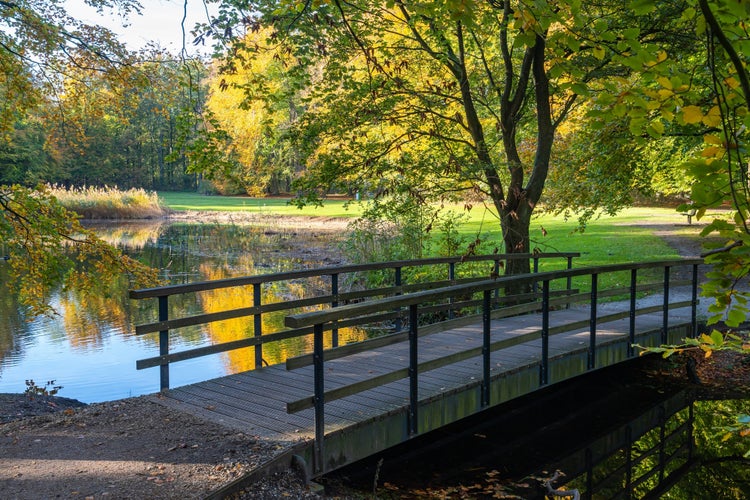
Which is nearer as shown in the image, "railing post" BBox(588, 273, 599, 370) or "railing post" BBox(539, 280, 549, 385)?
"railing post" BBox(539, 280, 549, 385)

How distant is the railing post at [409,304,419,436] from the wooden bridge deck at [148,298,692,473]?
6cm

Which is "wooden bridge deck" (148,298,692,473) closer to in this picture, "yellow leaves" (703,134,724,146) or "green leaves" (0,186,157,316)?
"green leaves" (0,186,157,316)

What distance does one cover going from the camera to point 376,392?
6113mm

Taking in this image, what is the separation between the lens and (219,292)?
57.4 feet

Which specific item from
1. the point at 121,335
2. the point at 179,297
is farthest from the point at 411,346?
the point at 179,297

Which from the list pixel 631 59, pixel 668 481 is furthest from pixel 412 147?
pixel 631 59

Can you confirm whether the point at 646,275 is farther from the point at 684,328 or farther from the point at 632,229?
the point at 632,229

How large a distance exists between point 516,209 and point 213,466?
763 centimetres

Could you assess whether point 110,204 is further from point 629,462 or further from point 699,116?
point 699,116

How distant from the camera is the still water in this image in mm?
9797

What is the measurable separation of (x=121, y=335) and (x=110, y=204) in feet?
82.2

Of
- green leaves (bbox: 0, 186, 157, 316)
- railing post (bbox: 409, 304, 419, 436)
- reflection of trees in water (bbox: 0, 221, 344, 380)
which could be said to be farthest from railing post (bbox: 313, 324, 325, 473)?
reflection of trees in water (bbox: 0, 221, 344, 380)

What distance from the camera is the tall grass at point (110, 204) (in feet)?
111

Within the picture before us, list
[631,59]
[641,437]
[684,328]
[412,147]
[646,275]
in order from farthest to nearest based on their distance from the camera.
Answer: [646,275] → [412,147] → [684,328] → [641,437] → [631,59]
